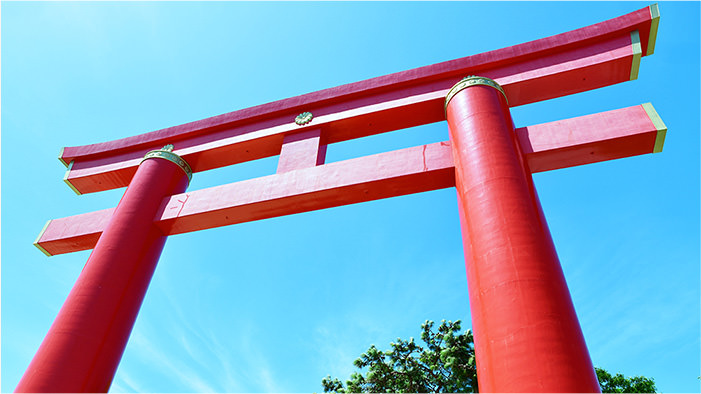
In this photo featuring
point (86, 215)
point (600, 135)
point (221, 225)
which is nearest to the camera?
point (600, 135)

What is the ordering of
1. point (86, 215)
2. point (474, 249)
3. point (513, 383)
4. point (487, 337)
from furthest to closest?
point (86, 215)
point (474, 249)
point (487, 337)
point (513, 383)

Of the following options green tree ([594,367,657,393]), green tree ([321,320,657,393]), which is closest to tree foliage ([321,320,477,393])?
green tree ([321,320,657,393])

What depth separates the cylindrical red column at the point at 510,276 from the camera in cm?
329

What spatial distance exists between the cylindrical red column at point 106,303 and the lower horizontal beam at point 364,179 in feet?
1.15

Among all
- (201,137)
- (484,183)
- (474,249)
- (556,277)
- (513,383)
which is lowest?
(513,383)

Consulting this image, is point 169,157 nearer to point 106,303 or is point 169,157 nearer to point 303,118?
point 303,118

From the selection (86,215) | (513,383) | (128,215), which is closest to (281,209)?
(128,215)

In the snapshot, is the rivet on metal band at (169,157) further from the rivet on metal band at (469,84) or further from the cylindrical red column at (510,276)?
the cylindrical red column at (510,276)

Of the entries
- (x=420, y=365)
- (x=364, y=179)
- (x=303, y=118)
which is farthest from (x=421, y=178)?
(x=420, y=365)

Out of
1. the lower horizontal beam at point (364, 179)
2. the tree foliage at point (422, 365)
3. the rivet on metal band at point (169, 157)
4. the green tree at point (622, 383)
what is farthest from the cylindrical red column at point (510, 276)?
the green tree at point (622, 383)

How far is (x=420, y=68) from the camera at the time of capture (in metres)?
6.80

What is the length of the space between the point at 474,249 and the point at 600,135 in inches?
85.0

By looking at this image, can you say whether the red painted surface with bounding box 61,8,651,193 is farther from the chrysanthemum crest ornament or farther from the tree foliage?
the tree foliage

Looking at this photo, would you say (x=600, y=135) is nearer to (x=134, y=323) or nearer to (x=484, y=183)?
(x=484, y=183)
